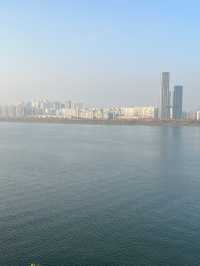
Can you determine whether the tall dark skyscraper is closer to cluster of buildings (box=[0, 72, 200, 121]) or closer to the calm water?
cluster of buildings (box=[0, 72, 200, 121])

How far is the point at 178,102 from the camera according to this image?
506 feet

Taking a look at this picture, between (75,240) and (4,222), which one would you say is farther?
(4,222)

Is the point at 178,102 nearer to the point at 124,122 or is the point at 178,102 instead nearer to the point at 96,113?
the point at 96,113

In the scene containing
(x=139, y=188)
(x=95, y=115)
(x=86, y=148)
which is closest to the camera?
(x=139, y=188)

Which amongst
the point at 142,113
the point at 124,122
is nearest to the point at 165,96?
the point at 142,113

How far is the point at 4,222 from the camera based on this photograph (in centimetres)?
1380

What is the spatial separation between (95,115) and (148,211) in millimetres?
127179

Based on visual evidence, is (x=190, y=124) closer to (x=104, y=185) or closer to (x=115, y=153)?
(x=115, y=153)

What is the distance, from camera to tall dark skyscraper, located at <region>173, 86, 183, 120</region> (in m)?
152

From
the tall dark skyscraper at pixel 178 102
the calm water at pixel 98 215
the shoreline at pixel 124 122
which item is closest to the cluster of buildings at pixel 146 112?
the tall dark skyscraper at pixel 178 102

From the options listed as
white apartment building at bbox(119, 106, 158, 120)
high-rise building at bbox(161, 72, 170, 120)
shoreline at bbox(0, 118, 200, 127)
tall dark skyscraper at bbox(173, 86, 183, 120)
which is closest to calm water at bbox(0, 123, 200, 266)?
shoreline at bbox(0, 118, 200, 127)

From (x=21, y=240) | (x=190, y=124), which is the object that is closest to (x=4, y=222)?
(x=21, y=240)

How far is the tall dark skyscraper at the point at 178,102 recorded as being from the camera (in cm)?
15250

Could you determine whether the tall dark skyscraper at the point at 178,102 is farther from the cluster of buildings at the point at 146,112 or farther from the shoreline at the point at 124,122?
the shoreline at the point at 124,122
